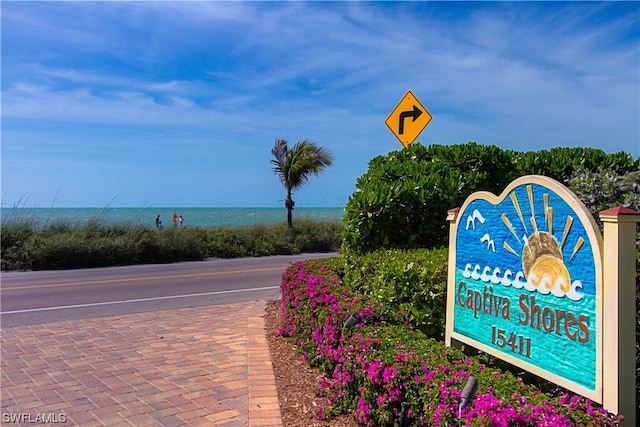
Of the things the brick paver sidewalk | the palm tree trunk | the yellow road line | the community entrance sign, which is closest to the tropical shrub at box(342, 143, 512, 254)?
the brick paver sidewalk

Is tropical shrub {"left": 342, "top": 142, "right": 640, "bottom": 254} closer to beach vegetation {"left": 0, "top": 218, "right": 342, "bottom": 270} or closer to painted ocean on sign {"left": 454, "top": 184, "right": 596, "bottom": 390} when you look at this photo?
painted ocean on sign {"left": 454, "top": 184, "right": 596, "bottom": 390}

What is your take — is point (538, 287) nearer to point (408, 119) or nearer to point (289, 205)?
point (408, 119)

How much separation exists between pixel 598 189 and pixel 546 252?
206cm

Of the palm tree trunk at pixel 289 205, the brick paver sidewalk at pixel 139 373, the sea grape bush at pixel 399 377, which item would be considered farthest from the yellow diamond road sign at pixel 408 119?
the palm tree trunk at pixel 289 205

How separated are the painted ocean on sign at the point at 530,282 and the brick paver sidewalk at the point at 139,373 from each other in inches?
73.0

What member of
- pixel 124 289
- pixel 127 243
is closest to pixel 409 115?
pixel 124 289

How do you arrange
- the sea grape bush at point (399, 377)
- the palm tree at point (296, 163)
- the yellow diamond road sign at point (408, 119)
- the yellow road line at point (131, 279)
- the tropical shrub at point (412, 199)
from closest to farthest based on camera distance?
the sea grape bush at point (399, 377), the tropical shrub at point (412, 199), the yellow diamond road sign at point (408, 119), the yellow road line at point (131, 279), the palm tree at point (296, 163)

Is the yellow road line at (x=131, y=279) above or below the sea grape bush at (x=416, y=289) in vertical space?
below

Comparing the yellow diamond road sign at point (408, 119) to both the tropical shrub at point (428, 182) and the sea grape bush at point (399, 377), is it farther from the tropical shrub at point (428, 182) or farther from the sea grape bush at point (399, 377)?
the sea grape bush at point (399, 377)

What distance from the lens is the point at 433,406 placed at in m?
2.70

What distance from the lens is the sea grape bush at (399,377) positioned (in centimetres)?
237

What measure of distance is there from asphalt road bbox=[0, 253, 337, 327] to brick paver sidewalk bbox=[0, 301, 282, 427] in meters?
1.16

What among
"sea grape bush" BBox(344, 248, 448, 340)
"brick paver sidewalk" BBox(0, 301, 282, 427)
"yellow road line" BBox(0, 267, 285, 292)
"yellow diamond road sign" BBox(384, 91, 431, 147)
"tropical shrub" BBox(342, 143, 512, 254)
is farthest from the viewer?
"yellow road line" BBox(0, 267, 285, 292)

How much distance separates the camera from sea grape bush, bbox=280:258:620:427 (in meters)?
2.37
